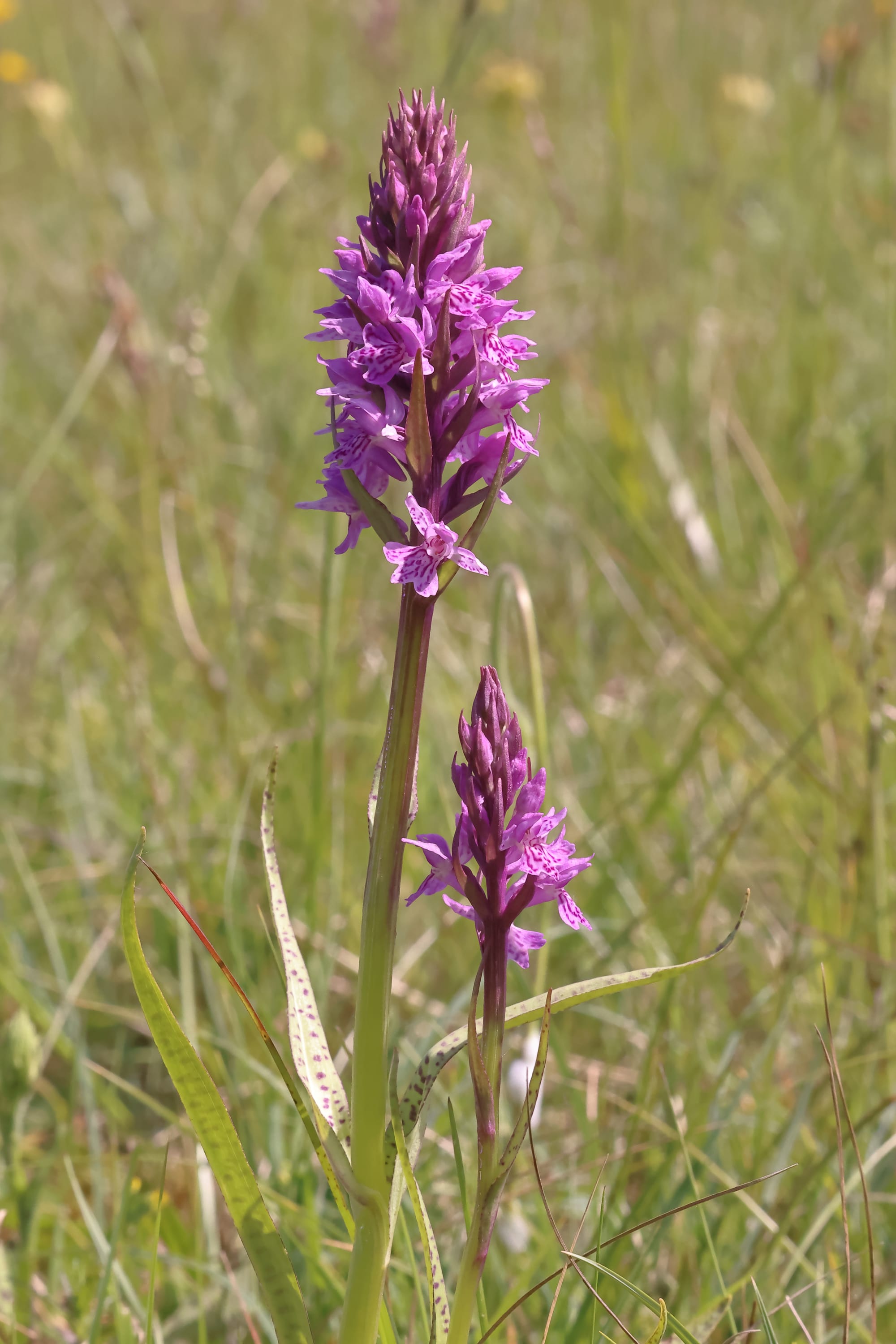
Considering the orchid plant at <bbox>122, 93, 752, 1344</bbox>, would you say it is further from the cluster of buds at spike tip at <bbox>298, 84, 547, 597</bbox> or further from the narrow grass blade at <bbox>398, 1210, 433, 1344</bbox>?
the narrow grass blade at <bbox>398, 1210, 433, 1344</bbox>

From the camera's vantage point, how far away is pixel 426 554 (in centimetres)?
110

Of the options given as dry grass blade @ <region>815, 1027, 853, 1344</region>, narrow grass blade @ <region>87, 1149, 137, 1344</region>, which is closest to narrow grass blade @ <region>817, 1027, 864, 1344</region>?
dry grass blade @ <region>815, 1027, 853, 1344</region>

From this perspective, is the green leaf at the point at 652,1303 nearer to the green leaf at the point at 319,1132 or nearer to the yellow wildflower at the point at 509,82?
the green leaf at the point at 319,1132

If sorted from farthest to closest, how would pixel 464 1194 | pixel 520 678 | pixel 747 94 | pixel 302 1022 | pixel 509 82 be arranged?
pixel 747 94, pixel 509 82, pixel 520 678, pixel 464 1194, pixel 302 1022

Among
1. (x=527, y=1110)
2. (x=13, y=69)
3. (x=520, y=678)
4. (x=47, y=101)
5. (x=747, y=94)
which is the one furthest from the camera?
(x=13, y=69)

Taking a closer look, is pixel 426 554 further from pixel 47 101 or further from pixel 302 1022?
pixel 47 101

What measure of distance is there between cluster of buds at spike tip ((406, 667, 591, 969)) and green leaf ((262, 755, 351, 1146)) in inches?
5.8

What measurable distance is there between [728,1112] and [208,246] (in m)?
5.30

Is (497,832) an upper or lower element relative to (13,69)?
lower

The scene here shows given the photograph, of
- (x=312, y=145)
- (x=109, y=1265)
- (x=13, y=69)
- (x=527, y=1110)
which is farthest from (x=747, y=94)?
(x=109, y=1265)

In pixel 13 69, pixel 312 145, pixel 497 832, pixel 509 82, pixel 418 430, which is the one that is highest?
pixel 13 69

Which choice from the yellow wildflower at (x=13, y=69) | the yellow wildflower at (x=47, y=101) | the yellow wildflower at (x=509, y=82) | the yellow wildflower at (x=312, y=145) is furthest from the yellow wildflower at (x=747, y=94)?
the yellow wildflower at (x=13, y=69)

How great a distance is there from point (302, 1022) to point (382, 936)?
0.14 m

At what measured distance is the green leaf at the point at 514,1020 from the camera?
1.09m
